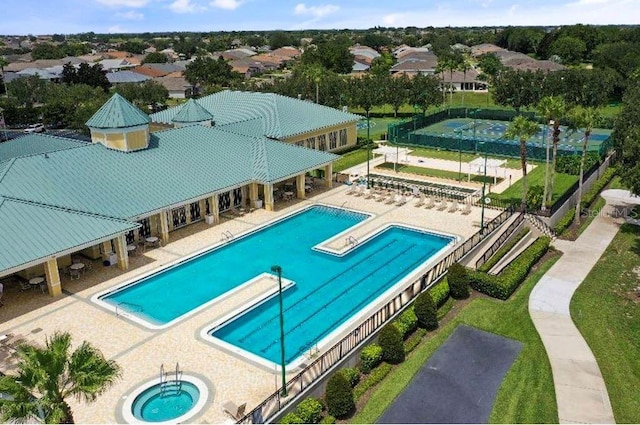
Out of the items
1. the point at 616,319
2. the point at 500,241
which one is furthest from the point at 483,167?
the point at 616,319

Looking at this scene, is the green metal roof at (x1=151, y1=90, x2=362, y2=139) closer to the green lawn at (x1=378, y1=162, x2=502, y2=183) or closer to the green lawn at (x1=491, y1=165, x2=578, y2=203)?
the green lawn at (x1=378, y1=162, x2=502, y2=183)

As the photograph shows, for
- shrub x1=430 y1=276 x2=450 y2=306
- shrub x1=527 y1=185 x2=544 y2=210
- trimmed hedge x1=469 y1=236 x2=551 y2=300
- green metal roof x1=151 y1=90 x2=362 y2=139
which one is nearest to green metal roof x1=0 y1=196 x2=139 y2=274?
shrub x1=430 y1=276 x2=450 y2=306

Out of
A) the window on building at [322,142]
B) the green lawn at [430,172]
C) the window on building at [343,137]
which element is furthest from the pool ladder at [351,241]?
the window on building at [343,137]

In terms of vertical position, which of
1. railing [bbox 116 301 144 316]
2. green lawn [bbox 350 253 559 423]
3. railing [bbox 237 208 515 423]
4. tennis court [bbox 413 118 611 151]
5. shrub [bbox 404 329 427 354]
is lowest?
green lawn [bbox 350 253 559 423]

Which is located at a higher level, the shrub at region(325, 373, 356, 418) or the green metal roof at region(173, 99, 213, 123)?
the green metal roof at region(173, 99, 213, 123)

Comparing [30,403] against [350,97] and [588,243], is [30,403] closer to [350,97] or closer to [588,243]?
[588,243]

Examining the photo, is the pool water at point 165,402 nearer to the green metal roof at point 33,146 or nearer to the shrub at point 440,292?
the shrub at point 440,292
